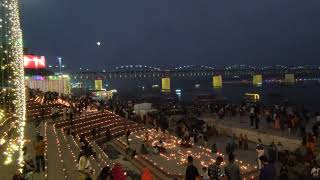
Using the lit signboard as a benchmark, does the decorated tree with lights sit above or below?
below

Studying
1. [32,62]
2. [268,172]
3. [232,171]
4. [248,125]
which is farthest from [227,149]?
[32,62]

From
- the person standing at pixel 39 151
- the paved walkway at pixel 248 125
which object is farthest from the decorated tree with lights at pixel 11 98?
the paved walkway at pixel 248 125

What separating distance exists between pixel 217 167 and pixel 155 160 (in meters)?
8.39

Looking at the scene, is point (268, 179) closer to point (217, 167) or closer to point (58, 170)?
→ point (217, 167)

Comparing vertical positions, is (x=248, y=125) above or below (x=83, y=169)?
below

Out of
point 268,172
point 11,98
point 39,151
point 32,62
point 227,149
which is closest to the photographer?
point 268,172

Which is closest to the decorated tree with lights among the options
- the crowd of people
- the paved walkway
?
the crowd of people

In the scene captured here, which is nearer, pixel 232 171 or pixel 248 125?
pixel 232 171

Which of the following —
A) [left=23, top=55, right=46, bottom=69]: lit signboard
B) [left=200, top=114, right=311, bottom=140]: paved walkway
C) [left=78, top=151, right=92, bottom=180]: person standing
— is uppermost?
[left=23, top=55, right=46, bottom=69]: lit signboard

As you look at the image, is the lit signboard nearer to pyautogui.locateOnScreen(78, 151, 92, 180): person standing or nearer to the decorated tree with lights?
the decorated tree with lights

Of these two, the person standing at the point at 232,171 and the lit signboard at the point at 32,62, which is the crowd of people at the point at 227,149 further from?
the lit signboard at the point at 32,62

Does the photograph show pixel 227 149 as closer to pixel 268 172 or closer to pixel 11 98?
pixel 11 98

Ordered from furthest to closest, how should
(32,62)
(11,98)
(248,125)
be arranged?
(32,62)
(248,125)
(11,98)

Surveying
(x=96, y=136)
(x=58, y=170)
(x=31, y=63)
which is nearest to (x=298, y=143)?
(x=96, y=136)
